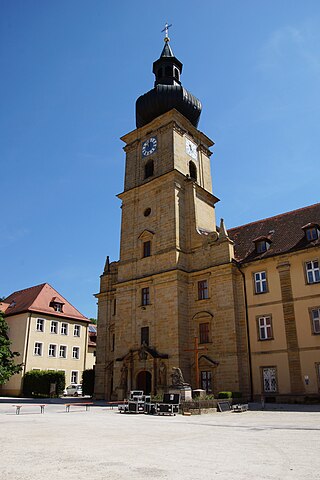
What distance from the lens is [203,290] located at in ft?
99.0

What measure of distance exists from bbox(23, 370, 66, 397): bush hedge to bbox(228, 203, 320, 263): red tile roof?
20.4 meters

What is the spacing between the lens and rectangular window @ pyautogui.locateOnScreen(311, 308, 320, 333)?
2455 centimetres

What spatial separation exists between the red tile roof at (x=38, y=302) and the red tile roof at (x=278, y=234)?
2152cm

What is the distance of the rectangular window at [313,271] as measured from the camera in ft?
83.5

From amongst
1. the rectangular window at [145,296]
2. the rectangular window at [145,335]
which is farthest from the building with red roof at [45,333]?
the rectangular window at [145,335]

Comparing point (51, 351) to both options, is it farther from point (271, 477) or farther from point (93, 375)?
point (271, 477)

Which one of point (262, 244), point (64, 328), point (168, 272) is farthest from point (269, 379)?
point (64, 328)

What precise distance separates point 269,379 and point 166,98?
25.3m

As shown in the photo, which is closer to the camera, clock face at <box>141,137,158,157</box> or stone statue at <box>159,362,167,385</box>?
stone statue at <box>159,362,167,385</box>

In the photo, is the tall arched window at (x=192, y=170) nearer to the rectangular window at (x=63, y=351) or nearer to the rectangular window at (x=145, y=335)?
the rectangular window at (x=145, y=335)

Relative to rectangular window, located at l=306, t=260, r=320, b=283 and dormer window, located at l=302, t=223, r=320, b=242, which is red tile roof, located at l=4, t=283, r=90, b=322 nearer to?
rectangular window, located at l=306, t=260, r=320, b=283

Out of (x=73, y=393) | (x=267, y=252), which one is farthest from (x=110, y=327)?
(x=267, y=252)

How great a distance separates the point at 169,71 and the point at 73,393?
111 ft

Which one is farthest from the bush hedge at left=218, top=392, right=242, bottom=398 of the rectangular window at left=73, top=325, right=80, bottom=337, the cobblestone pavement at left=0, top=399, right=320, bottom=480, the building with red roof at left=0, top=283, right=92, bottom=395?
the rectangular window at left=73, top=325, right=80, bottom=337
